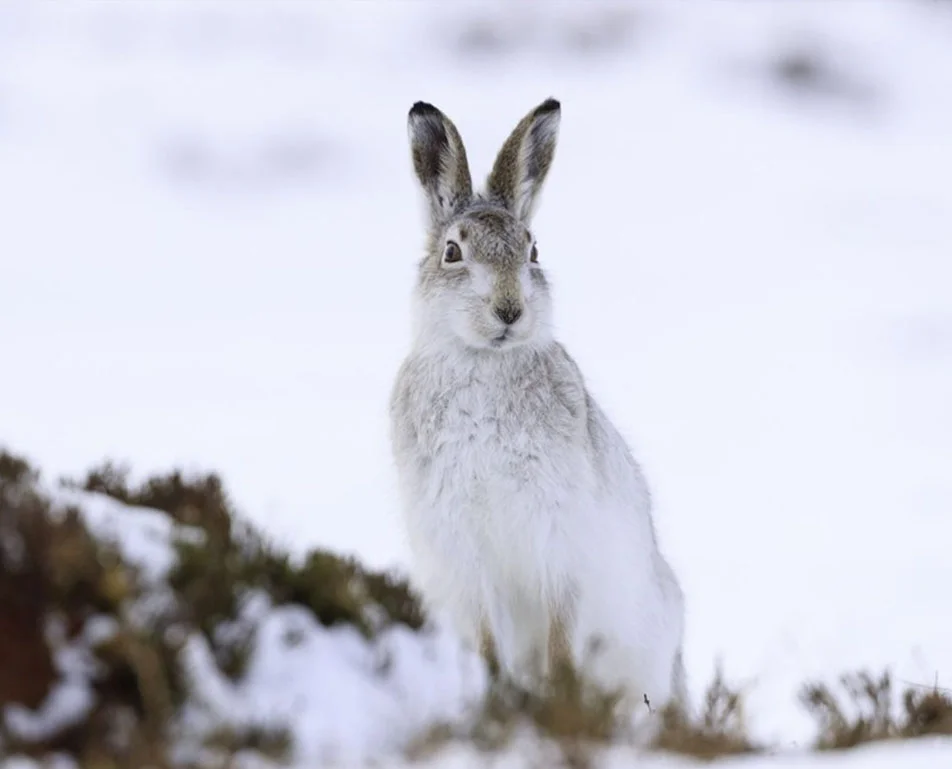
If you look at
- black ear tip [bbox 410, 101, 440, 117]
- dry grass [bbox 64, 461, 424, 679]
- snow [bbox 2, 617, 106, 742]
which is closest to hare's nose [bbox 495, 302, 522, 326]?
black ear tip [bbox 410, 101, 440, 117]

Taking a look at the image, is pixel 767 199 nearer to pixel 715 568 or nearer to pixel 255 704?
pixel 715 568

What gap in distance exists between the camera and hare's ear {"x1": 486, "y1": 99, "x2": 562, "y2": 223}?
7.96 metres

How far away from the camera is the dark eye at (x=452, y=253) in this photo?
7559mm

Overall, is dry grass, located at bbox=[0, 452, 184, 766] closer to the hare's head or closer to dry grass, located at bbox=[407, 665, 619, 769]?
dry grass, located at bbox=[407, 665, 619, 769]

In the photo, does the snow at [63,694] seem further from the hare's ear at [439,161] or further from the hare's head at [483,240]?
the hare's ear at [439,161]

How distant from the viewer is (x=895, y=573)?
497 inches

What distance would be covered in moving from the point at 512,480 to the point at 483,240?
116 cm

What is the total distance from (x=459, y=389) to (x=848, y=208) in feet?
76.6

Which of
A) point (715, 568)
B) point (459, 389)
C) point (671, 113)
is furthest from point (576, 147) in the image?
point (459, 389)

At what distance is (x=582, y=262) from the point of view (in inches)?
1102

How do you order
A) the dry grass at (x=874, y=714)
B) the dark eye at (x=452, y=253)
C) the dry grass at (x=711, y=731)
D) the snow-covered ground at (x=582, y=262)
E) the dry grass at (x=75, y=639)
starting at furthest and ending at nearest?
the snow-covered ground at (x=582, y=262) < the dark eye at (x=452, y=253) < the dry grass at (x=874, y=714) < the dry grass at (x=711, y=731) < the dry grass at (x=75, y=639)

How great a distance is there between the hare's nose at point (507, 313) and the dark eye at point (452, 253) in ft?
1.87

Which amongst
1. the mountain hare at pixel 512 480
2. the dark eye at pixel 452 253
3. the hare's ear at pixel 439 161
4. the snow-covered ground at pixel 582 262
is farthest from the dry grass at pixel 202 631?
the hare's ear at pixel 439 161

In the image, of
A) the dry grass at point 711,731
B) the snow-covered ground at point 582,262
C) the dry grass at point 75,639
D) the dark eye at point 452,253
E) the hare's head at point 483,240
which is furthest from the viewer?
the snow-covered ground at point 582,262
